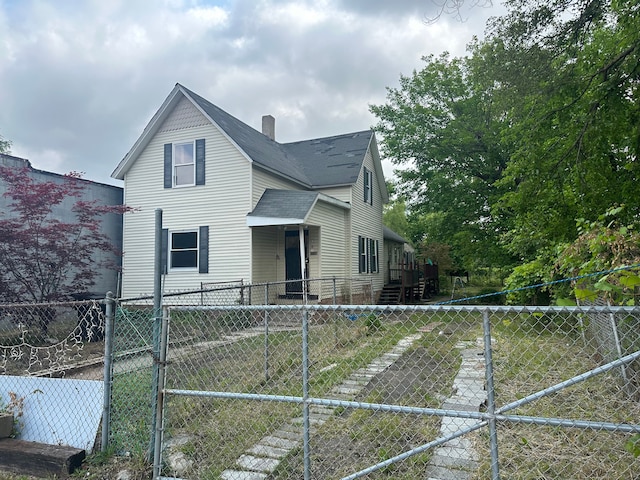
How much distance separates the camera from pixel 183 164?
1340cm

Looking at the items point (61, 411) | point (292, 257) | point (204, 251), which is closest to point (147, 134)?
point (204, 251)

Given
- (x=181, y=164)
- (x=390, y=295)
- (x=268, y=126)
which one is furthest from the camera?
(x=268, y=126)

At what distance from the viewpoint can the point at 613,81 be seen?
17.9 ft

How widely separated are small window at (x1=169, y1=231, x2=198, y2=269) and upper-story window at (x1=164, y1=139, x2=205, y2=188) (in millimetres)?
1717

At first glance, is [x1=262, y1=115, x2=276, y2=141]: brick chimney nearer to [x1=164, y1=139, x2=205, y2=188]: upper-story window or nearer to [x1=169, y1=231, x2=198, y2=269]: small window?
[x1=164, y1=139, x2=205, y2=188]: upper-story window

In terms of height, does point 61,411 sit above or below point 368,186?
below

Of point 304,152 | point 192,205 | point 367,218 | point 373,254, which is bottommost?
point 373,254

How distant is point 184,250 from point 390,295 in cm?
922

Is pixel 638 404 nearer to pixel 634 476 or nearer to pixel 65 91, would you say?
pixel 634 476

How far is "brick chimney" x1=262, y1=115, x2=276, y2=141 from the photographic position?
17.9m

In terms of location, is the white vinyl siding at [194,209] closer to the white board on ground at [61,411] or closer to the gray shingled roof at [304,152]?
the gray shingled roof at [304,152]

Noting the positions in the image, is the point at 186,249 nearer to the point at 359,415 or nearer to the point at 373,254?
the point at 373,254

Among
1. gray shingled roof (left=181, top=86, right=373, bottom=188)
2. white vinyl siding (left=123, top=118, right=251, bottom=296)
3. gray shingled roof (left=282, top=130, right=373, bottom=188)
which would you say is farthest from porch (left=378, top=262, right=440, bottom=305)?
white vinyl siding (left=123, top=118, right=251, bottom=296)

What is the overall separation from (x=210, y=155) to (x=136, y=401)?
10376 mm
